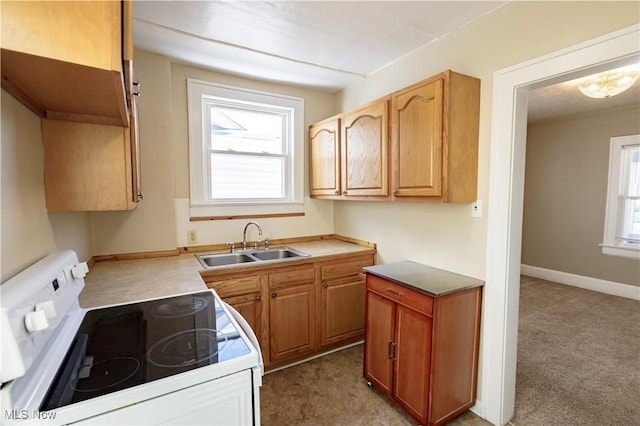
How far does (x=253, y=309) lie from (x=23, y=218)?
58.2 inches

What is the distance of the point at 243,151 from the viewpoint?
2.89 m

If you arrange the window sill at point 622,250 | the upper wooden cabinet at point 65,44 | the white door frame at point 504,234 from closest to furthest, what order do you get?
the upper wooden cabinet at point 65,44 < the white door frame at point 504,234 < the window sill at point 622,250

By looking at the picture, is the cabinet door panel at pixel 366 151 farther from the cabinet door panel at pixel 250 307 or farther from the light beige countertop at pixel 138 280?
the light beige countertop at pixel 138 280

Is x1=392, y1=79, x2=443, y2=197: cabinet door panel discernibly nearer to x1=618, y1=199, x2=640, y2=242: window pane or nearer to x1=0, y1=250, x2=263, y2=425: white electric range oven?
x1=0, y1=250, x2=263, y2=425: white electric range oven

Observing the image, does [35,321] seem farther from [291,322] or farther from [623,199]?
[623,199]

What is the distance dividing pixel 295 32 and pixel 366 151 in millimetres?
972

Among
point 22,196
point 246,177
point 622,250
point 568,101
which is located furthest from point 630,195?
point 22,196

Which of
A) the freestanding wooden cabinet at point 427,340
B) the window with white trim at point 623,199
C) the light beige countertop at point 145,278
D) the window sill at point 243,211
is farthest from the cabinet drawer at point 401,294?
the window with white trim at point 623,199

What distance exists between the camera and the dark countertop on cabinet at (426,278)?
1729 mm

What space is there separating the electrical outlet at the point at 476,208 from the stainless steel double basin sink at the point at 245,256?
1340 millimetres

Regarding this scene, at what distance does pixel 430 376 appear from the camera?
1.68 meters

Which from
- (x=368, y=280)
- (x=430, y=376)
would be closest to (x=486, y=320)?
(x=430, y=376)

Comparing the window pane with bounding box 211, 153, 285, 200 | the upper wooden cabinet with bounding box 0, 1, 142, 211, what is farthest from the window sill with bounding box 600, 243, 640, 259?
the upper wooden cabinet with bounding box 0, 1, 142, 211

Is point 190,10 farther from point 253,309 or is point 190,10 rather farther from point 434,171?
point 253,309
